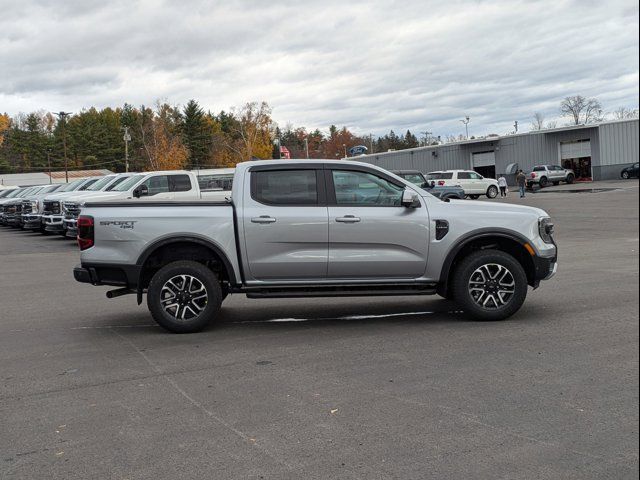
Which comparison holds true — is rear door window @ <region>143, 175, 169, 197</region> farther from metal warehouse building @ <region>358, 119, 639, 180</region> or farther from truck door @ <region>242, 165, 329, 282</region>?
metal warehouse building @ <region>358, 119, 639, 180</region>

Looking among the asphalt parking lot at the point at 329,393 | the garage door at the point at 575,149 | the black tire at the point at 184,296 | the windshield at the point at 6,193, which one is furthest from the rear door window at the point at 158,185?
the garage door at the point at 575,149

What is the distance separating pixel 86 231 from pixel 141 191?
10493 mm

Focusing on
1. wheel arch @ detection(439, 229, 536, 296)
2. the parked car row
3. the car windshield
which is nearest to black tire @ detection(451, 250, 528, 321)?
wheel arch @ detection(439, 229, 536, 296)

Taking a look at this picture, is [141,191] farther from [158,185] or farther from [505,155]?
[505,155]

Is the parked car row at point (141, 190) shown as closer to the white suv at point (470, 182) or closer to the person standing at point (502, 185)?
the white suv at point (470, 182)

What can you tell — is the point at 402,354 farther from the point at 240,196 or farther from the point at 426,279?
the point at 240,196

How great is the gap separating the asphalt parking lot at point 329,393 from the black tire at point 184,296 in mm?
198

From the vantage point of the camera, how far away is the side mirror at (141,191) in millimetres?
17641

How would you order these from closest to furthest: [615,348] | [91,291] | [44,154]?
[615,348]
[91,291]
[44,154]

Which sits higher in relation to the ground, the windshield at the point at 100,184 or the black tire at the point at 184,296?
the windshield at the point at 100,184

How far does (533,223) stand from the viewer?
7.68m

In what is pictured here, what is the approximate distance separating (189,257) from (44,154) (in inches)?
4489

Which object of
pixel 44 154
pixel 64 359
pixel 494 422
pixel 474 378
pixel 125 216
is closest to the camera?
pixel 494 422

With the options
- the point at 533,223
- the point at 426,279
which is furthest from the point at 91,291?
the point at 533,223
